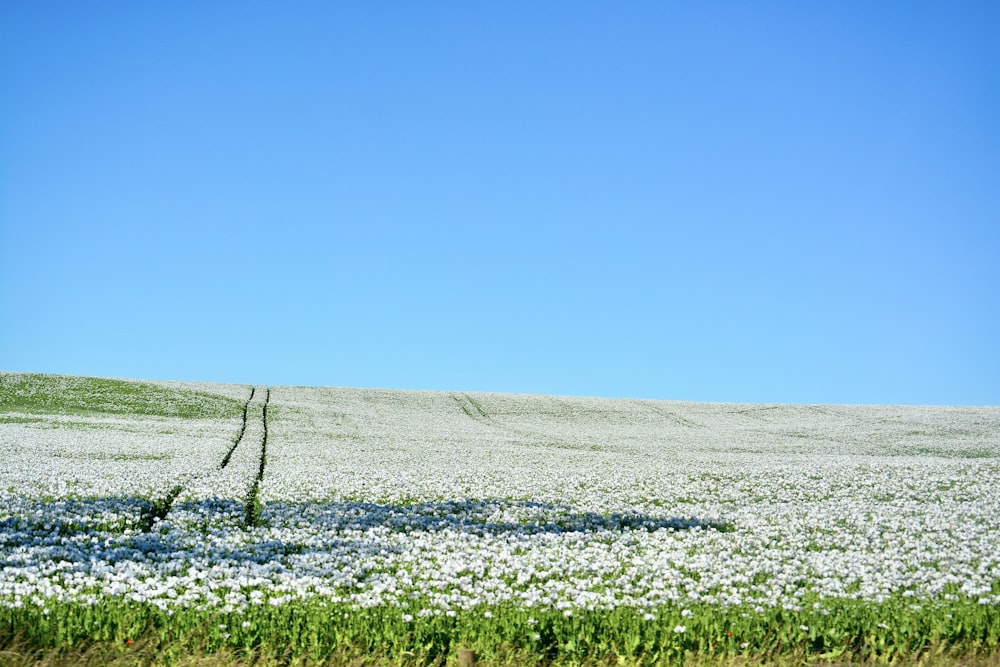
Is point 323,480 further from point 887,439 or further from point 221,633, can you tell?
point 887,439

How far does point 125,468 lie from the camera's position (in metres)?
31.8

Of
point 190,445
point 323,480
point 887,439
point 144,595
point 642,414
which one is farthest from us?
point 642,414

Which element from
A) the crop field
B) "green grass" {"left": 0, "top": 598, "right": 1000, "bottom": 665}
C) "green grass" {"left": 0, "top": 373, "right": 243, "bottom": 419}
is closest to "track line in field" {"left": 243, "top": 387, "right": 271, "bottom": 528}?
the crop field

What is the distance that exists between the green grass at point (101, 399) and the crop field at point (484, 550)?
13192mm

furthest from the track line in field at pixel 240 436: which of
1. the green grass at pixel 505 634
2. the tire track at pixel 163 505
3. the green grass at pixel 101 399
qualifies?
the green grass at pixel 505 634

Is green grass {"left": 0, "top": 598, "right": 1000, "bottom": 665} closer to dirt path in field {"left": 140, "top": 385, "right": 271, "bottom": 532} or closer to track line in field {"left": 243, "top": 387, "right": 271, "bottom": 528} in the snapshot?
track line in field {"left": 243, "top": 387, "right": 271, "bottom": 528}

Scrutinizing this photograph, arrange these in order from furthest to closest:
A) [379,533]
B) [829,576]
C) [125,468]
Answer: [125,468] < [379,533] < [829,576]

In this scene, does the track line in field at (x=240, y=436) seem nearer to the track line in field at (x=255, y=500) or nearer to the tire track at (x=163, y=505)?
the tire track at (x=163, y=505)

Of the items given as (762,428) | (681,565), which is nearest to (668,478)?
(681,565)

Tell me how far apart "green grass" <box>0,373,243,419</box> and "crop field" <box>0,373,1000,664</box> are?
13.2 metres

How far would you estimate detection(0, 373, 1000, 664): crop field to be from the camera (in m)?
11.6

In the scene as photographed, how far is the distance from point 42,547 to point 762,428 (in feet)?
191

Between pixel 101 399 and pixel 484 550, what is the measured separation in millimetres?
56338

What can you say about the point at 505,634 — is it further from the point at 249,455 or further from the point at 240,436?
the point at 240,436
